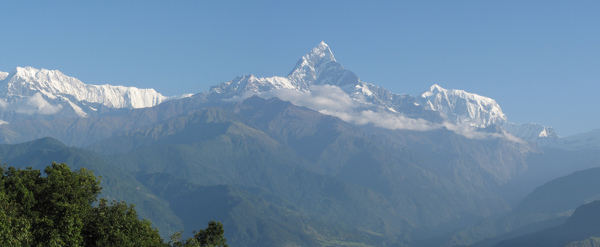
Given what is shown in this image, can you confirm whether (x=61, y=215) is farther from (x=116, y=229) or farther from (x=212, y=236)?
(x=212, y=236)

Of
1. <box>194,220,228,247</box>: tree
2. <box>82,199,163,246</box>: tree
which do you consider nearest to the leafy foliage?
<box>82,199,163,246</box>: tree

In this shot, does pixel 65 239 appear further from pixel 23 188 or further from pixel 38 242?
pixel 23 188

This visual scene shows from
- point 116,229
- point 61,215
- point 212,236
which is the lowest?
point 116,229

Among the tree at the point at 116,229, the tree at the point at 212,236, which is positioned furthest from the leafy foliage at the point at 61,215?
the tree at the point at 212,236

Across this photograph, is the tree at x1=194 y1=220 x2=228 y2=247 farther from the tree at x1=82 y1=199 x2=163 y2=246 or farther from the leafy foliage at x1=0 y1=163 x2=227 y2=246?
the tree at x1=82 y1=199 x2=163 y2=246

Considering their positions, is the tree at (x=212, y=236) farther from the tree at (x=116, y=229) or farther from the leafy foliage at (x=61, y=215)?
the tree at (x=116, y=229)

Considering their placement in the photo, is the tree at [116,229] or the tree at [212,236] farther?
the tree at [212,236]

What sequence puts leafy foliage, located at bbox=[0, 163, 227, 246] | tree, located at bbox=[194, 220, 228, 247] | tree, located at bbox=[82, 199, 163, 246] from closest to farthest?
leafy foliage, located at bbox=[0, 163, 227, 246], tree, located at bbox=[82, 199, 163, 246], tree, located at bbox=[194, 220, 228, 247]

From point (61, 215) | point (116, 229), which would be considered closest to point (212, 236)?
point (116, 229)

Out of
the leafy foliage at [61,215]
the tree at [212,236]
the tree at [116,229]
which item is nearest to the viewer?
the leafy foliage at [61,215]

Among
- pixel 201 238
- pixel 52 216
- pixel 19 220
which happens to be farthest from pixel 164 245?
pixel 19 220

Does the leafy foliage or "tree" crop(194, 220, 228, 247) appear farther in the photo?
"tree" crop(194, 220, 228, 247)

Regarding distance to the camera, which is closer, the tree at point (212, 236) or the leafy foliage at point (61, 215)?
the leafy foliage at point (61, 215)

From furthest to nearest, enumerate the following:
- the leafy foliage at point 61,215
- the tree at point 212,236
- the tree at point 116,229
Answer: the tree at point 212,236
the tree at point 116,229
the leafy foliage at point 61,215
